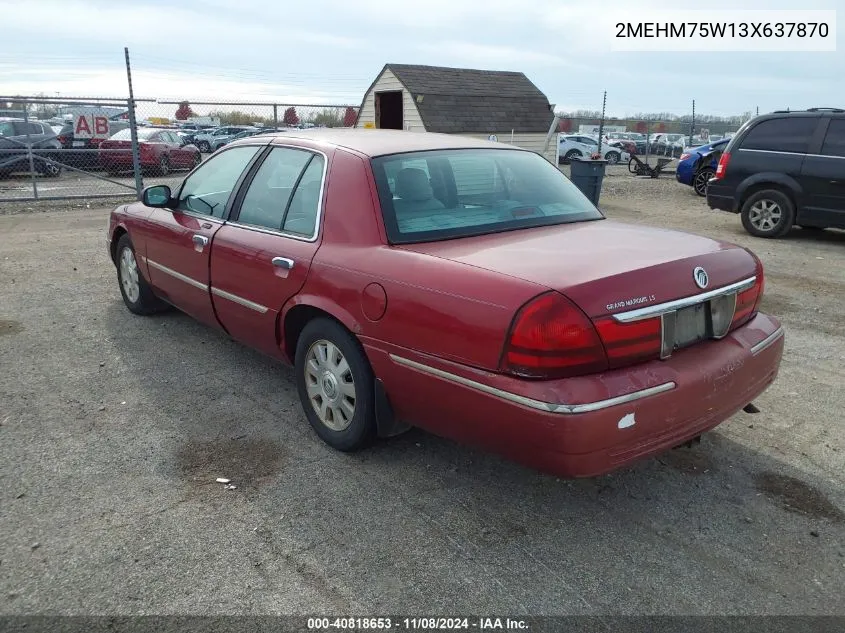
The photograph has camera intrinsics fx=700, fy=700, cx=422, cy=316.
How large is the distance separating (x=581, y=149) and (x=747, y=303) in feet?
93.6

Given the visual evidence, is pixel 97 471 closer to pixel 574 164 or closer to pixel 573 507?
pixel 573 507

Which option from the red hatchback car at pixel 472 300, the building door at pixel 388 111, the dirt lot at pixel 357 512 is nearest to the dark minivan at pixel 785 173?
the dirt lot at pixel 357 512

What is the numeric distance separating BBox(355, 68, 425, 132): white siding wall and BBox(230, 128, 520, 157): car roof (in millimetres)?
11924

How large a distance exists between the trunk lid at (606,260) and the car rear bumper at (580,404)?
283 millimetres

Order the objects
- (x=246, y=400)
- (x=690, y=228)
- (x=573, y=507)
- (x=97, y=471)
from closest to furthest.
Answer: (x=573, y=507) → (x=97, y=471) → (x=246, y=400) → (x=690, y=228)

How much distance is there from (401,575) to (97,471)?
1.67 meters

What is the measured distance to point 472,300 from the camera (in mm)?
2709

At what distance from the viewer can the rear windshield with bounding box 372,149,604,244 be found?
11.0ft

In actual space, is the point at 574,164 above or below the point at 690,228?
above

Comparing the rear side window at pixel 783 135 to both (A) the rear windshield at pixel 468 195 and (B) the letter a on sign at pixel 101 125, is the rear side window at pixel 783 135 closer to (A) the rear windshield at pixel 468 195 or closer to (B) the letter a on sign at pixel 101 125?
(A) the rear windshield at pixel 468 195

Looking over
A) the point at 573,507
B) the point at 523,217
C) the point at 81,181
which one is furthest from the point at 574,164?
the point at 81,181

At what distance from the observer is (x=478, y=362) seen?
2688 mm

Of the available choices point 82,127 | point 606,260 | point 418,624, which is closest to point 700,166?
point 82,127

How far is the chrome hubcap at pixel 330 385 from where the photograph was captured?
342cm
